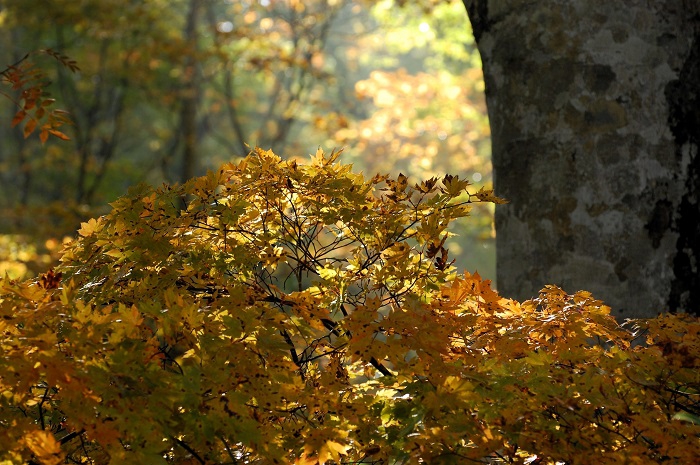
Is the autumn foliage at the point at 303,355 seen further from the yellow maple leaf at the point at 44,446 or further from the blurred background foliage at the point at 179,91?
the blurred background foliage at the point at 179,91

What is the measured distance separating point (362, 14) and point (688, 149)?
26.3 meters

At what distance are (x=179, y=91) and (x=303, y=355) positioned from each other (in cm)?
1210

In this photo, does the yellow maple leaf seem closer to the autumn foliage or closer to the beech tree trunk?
the autumn foliage

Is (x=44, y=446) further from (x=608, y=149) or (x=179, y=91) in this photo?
(x=179, y=91)

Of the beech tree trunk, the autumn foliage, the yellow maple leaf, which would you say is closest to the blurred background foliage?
the beech tree trunk

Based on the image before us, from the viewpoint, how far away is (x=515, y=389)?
1.68m

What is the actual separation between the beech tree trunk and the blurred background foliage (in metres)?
3.24

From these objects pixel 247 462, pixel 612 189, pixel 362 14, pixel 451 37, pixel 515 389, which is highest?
pixel 362 14

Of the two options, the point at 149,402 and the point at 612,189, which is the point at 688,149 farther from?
the point at 149,402

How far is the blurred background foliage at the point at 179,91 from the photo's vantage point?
1094cm

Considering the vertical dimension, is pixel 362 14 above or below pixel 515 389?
above

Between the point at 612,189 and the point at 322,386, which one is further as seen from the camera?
the point at 612,189

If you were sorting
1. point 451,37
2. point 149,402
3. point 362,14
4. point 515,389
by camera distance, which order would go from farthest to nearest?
point 362,14 → point 451,37 → point 515,389 → point 149,402

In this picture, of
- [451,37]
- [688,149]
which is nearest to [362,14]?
[451,37]
